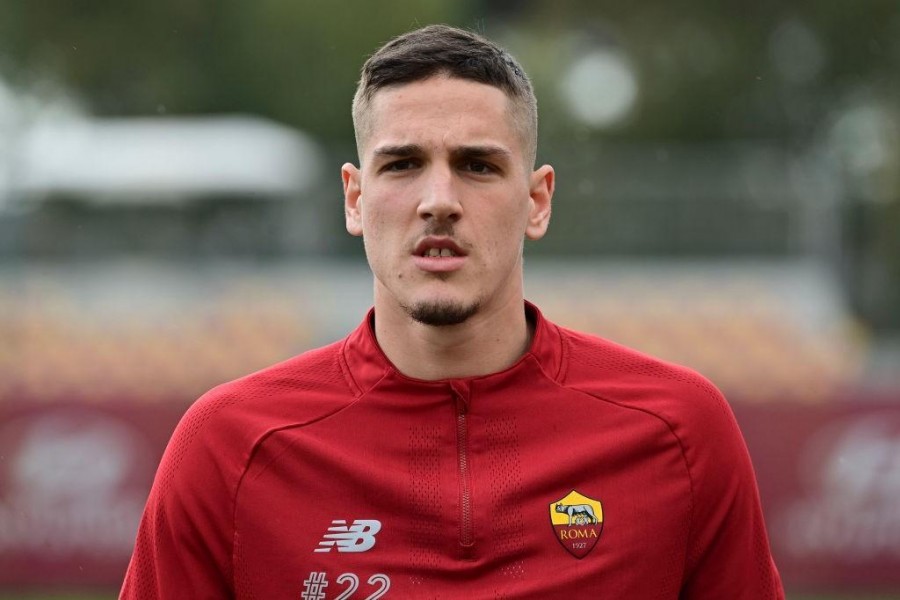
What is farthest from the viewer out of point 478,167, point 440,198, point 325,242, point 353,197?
point 325,242

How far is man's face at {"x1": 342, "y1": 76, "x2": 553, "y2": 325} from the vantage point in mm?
2787

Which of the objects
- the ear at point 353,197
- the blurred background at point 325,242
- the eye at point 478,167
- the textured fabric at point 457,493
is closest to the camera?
the textured fabric at point 457,493

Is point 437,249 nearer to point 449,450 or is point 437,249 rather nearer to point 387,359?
point 387,359

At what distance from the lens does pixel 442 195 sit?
2760 millimetres

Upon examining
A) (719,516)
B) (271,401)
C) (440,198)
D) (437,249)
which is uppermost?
(440,198)

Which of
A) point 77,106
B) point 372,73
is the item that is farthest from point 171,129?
point 372,73

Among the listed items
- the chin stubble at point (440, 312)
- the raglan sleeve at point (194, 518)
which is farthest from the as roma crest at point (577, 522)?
the raglan sleeve at point (194, 518)

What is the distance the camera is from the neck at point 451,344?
9.57 ft

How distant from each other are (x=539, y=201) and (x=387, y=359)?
50 centimetres

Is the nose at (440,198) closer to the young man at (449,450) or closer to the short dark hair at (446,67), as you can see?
the young man at (449,450)

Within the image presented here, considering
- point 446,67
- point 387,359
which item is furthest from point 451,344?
point 446,67

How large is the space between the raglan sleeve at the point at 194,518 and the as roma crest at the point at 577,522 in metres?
0.66

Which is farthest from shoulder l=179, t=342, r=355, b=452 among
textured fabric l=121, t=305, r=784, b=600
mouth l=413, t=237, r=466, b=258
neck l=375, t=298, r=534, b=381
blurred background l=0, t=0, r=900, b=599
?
blurred background l=0, t=0, r=900, b=599

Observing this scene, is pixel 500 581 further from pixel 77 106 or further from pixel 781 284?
pixel 77 106
